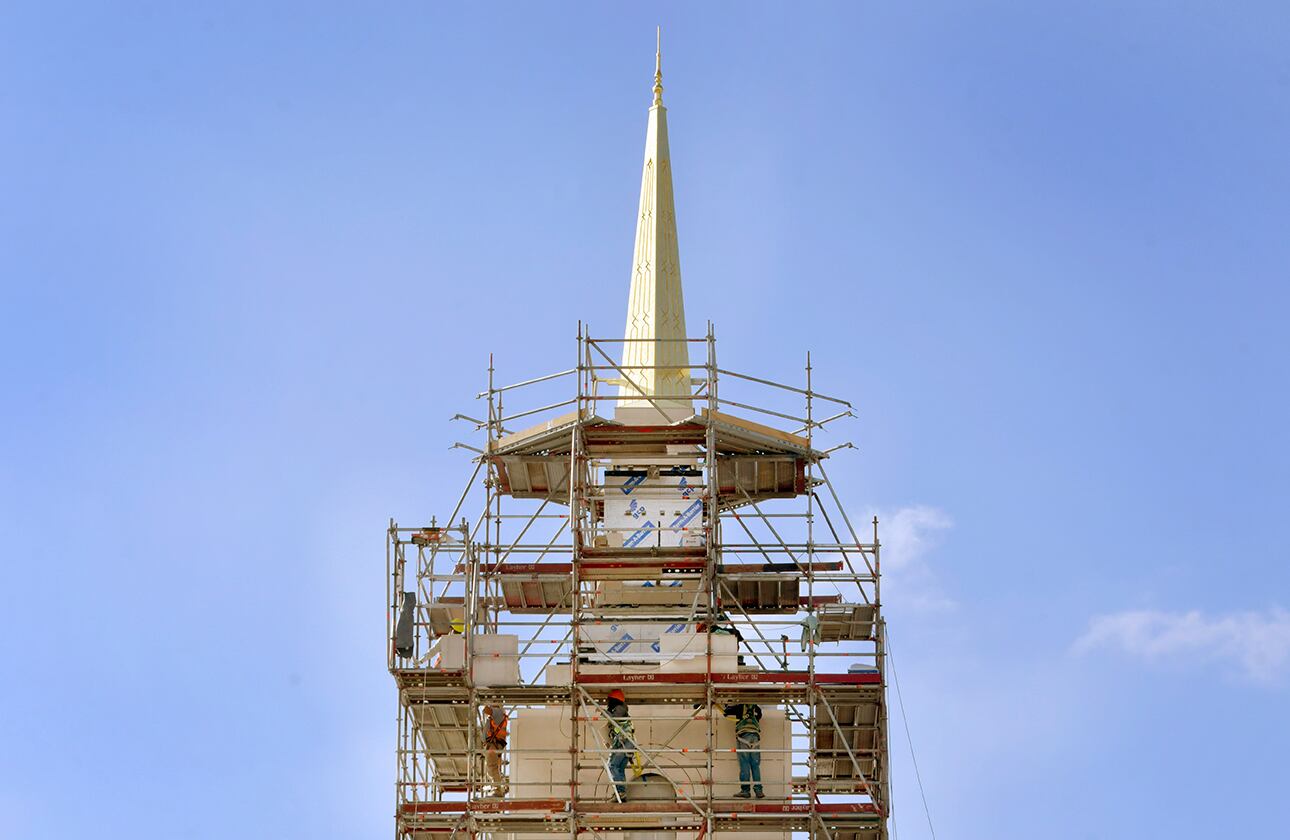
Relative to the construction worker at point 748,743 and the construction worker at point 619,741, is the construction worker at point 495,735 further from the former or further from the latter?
the construction worker at point 748,743

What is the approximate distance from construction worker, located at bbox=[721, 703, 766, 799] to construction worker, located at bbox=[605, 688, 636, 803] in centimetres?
227

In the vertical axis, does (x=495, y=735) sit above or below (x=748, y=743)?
above

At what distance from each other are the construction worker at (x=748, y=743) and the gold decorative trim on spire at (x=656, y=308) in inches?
273

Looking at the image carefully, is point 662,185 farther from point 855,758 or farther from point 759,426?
point 855,758

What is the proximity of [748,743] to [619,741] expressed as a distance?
273cm

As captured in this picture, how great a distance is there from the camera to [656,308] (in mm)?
75438

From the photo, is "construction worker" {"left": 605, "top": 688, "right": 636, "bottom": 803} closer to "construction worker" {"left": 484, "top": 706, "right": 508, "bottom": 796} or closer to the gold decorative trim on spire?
"construction worker" {"left": 484, "top": 706, "right": 508, "bottom": 796}

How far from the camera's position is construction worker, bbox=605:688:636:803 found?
67688 mm

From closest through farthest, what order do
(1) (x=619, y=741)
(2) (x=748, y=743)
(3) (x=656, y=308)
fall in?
(1) (x=619, y=741)
(2) (x=748, y=743)
(3) (x=656, y=308)

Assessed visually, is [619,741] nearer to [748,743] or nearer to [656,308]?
[748,743]

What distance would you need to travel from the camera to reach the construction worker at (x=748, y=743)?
67.9m

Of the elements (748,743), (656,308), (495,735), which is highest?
(656,308)

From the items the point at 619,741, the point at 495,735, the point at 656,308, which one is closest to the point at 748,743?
the point at 619,741

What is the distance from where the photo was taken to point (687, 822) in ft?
220
